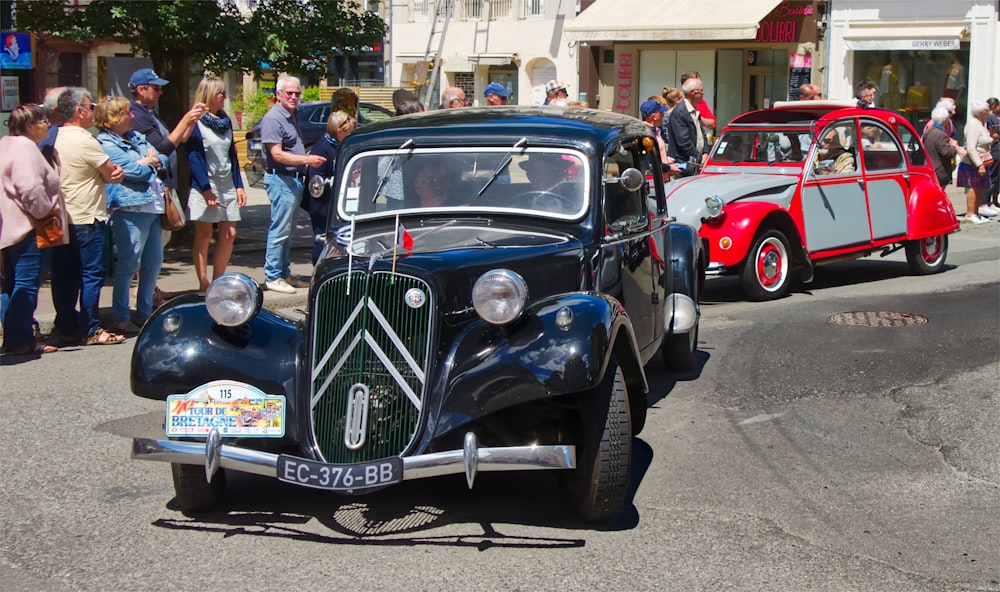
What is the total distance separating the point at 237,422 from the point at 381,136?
2011 millimetres

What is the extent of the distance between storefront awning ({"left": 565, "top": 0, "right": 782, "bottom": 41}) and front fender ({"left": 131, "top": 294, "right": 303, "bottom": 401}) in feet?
69.1

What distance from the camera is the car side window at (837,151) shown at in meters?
11.2

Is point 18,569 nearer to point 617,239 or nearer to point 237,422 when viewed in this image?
point 237,422

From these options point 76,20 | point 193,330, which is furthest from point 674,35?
point 193,330

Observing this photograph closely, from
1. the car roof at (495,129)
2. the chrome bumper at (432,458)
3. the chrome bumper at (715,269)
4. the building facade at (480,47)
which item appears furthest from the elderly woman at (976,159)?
the building facade at (480,47)

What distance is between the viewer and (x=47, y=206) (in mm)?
7934

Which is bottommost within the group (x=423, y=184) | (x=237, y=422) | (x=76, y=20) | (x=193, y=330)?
(x=237, y=422)

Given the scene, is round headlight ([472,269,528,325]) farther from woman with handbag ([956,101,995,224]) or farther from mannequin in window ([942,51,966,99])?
mannequin in window ([942,51,966,99])

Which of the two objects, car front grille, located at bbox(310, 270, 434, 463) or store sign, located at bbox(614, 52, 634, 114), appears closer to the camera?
car front grille, located at bbox(310, 270, 434, 463)

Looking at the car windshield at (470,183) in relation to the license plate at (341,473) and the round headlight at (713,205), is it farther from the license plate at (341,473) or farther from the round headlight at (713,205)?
the round headlight at (713,205)

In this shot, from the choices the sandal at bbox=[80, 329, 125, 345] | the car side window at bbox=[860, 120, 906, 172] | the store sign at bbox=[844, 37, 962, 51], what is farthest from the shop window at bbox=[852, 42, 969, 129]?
the sandal at bbox=[80, 329, 125, 345]

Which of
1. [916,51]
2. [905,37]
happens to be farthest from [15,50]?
[916,51]

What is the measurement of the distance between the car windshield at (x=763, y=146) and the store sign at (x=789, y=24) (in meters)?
14.4

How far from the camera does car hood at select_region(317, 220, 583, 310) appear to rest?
5047 mm
